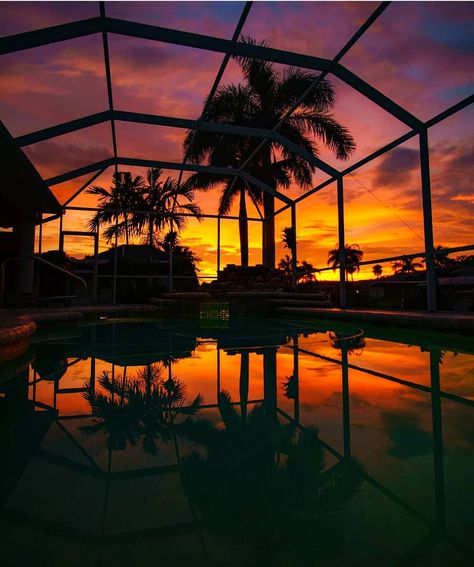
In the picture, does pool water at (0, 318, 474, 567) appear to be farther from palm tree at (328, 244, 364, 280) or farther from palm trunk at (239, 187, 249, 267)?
Result: palm trunk at (239, 187, 249, 267)

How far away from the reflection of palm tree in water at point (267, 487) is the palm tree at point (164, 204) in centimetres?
1090

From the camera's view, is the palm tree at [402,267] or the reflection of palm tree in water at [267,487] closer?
the reflection of palm tree in water at [267,487]

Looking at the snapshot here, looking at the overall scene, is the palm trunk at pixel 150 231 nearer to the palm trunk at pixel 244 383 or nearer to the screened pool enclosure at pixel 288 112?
the screened pool enclosure at pixel 288 112

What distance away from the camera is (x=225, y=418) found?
198cm

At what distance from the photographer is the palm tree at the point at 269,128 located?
433 inches

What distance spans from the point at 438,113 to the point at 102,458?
7.38m

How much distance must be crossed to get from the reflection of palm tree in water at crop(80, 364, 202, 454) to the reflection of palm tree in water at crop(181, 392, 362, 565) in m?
0.18

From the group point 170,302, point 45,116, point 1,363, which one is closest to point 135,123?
point 45,116

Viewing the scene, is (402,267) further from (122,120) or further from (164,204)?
(164,204)

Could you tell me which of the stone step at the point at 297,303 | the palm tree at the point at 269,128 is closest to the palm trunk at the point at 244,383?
the stone step at the point at 297,303

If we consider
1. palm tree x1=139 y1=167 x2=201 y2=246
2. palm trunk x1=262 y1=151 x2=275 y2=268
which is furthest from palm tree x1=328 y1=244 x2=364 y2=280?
palm tree x1=139 y1=167 x2=201 y2=246

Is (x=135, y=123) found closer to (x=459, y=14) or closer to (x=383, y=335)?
(x=459, y=14)

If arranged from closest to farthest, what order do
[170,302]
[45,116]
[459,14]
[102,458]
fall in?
[102,458] < [459,14] < [45,116] < [170,302]

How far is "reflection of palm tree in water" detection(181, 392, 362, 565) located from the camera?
0.98 meters
